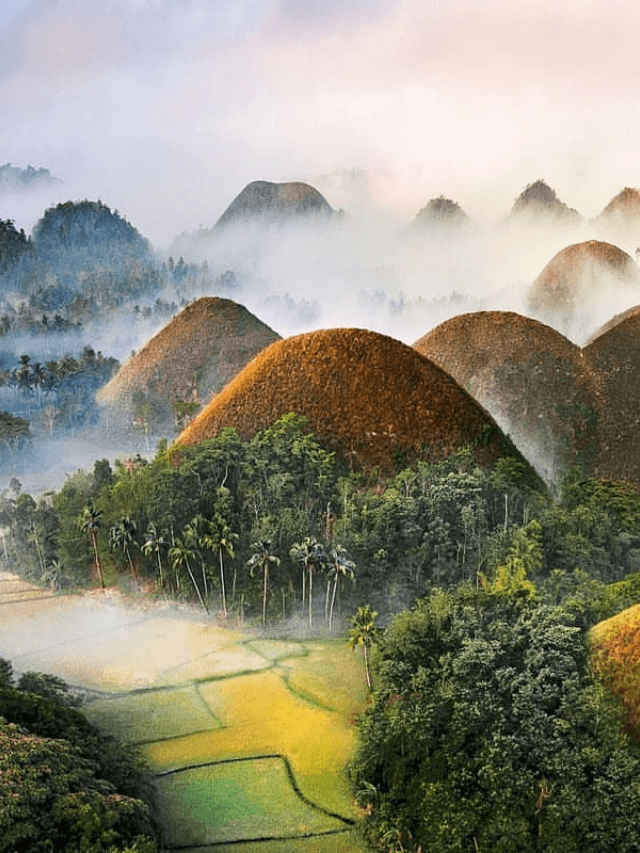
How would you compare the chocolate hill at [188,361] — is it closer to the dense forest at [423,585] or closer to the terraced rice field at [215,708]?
the dense forest at [423,585]

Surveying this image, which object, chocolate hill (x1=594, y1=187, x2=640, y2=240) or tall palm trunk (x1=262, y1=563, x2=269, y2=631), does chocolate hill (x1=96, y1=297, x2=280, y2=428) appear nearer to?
tall palm trunk (x1=262, y1=563, x2=269, y2=631)

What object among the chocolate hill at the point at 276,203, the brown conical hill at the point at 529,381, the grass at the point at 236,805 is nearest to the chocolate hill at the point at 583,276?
the brown conical hill at the point at 529,381

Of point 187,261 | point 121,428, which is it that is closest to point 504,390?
point 121,428

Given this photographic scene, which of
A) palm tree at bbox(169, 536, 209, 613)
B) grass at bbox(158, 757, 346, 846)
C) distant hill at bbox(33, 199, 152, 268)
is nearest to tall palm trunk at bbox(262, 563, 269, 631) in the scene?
palm tree at bbox(169, 536, 209, 613)

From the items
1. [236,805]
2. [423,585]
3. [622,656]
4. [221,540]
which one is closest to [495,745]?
[622,656]

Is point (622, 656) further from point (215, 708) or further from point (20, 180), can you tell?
point (20, 180)

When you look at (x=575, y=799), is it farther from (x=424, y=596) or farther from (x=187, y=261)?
(x=187, y=261)
